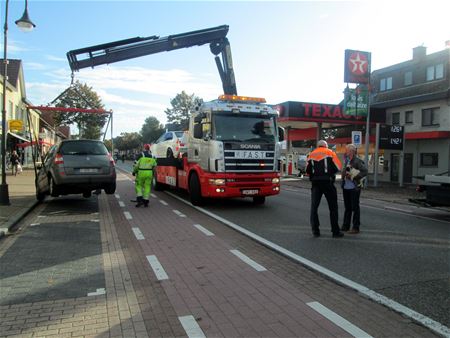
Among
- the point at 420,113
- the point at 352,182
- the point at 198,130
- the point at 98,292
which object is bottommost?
the point at 98,292

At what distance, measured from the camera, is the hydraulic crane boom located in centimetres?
1443

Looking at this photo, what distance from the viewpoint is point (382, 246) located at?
293 inches

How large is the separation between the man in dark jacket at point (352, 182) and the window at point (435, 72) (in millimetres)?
24197

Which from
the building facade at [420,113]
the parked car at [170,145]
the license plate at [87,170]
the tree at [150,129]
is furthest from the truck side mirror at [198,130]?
the tree at [150,129]

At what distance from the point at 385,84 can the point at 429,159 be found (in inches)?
397

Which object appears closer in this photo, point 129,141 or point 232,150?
point 232,150

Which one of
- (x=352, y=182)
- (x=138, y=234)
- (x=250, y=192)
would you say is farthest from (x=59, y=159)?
(x=352, y=182)

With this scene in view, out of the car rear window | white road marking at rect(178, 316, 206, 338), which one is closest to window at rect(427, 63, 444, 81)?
the car rear window

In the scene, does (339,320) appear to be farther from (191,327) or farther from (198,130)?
(198,130)

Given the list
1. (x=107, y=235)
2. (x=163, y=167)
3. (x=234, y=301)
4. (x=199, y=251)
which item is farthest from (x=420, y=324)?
(x=163, y=167)

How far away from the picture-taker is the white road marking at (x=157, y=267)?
220 inches

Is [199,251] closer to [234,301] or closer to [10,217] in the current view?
[234,301]

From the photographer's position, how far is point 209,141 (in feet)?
38.9

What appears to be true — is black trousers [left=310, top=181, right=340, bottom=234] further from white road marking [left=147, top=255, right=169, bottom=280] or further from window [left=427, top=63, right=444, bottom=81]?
window [left=427, top=63, right=444, bottom=81]
